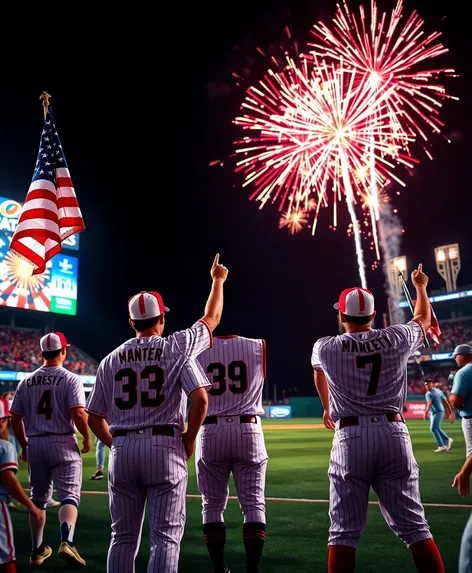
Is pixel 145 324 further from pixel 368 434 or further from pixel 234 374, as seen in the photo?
pixel 368 434

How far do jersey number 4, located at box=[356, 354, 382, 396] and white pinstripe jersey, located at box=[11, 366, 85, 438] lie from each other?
3306 mm

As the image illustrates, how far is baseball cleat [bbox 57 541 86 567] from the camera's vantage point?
6.28 meters

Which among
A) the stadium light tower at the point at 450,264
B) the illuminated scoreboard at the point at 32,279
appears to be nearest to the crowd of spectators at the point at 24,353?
the illuminated scoreboard at the point at 32,279

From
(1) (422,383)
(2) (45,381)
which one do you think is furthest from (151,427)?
(1) (422,383)

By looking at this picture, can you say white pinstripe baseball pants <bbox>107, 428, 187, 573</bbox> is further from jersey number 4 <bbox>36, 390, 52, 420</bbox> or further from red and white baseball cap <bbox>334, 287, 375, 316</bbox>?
jersey number 4 <bbox>36, 390, 52, 420</bbox>

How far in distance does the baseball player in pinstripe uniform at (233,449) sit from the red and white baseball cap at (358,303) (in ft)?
4.50

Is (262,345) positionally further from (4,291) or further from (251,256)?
(251,256)

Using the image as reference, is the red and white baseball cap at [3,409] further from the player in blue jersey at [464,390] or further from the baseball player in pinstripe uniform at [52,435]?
the player in blue jersey at [464,390]

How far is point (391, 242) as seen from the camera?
243 ft

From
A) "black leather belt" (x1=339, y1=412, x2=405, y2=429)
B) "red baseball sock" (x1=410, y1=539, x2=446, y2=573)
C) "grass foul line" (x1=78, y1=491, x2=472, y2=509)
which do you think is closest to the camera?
"red baseball sock" (x1=410, y1=539, x2=446, y2=573)

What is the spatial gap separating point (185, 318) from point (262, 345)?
7468 centimetres

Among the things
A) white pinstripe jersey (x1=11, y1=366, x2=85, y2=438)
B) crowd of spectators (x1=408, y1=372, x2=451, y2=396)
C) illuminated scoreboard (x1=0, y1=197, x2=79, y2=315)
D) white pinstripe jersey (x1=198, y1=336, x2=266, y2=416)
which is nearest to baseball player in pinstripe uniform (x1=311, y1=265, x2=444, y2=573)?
white pinstripe jersey (x1=198, y1=336, x2=266, y2=416)

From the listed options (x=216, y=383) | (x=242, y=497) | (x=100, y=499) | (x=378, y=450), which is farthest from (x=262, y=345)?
(x=100, y=499)

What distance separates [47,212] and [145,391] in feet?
18.4
